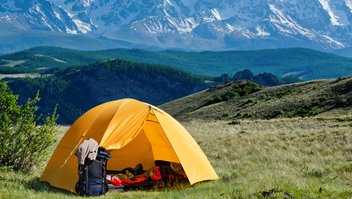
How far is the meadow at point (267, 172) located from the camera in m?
11.8

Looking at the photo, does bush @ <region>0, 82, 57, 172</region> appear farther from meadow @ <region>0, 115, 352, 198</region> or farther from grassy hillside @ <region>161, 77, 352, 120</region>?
grassy hillside @ <region>161, 77, 352, 120</region>

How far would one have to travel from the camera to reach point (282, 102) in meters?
62.6

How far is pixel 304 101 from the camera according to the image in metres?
59.8

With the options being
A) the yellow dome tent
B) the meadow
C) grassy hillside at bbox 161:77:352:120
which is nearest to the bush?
the meadow

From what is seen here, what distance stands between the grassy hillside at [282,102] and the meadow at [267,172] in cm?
2656

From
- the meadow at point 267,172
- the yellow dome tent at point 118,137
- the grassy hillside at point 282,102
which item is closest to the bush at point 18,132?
the meadow at point 267,172

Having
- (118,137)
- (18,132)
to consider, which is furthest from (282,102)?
(18,132)

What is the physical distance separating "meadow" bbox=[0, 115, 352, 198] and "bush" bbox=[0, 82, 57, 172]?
22.8 inches

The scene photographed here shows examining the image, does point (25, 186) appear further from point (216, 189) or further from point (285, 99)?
point (285, 99)

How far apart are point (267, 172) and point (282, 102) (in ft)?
156

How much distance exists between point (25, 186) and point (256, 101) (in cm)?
5907

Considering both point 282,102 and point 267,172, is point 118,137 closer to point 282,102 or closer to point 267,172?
point 267,172

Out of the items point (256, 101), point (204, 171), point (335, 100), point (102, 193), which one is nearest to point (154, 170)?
point (204, 171)

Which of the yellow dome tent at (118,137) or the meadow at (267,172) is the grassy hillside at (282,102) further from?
the yellow dome tent at (118,137)
